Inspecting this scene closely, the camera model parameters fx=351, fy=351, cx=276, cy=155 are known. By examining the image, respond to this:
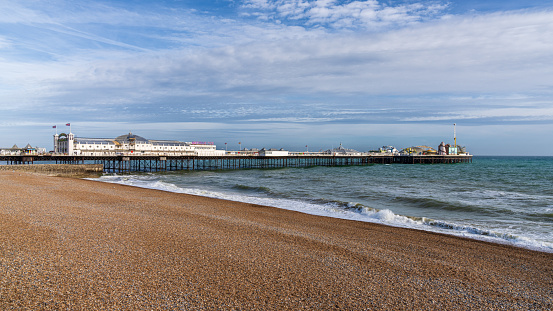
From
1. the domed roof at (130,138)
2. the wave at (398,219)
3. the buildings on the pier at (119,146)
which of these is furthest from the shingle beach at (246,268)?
the domed roof at (130,138)

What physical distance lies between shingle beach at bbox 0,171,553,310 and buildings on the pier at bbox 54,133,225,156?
4633 cm

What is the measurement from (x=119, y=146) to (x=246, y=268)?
56512 millimetres

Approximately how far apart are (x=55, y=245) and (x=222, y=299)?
3.98m

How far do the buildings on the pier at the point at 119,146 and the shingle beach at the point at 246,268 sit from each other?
152 feet

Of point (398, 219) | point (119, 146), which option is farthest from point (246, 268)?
point (119, 146)

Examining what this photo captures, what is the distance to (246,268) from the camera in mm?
5730

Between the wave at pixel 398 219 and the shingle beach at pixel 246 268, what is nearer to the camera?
the shingle beach at pixel 246 268

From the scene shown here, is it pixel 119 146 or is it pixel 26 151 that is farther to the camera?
pixel 119 146

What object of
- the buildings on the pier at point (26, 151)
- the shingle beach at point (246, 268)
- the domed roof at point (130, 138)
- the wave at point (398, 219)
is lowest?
the wave at point (398, 219)

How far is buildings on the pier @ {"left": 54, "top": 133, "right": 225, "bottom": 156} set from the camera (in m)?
51.1

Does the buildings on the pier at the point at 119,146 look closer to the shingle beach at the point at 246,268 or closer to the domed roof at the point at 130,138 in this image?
the domed roof at the point at 130,138

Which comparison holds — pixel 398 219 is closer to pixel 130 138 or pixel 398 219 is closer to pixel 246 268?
pixel 246 268

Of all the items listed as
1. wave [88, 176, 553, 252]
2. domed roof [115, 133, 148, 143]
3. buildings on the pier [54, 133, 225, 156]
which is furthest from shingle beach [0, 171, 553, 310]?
domed roof [115, 133, 148, 143]

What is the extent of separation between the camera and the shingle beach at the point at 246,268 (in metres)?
4.48
